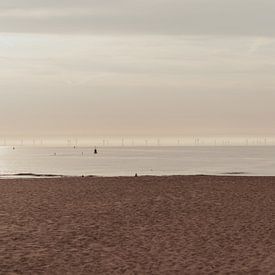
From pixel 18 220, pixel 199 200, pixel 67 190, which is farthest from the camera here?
pixel 67 190

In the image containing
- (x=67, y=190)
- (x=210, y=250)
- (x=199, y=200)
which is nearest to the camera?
(x=210, y=250)

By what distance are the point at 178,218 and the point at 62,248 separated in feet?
20.3

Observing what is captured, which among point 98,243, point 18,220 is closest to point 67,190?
point 18,220

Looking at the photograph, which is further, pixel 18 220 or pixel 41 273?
pixel 18 220

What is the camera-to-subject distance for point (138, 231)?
59.1 feet

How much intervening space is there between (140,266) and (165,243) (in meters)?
2.65

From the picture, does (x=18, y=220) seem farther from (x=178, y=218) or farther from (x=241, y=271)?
(x=241, y=271)

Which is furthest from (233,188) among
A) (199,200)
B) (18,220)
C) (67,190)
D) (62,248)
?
(62,248)

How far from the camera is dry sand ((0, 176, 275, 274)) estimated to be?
13.6 m

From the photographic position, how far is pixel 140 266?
13.5m

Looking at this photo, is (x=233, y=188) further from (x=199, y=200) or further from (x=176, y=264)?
(x=176, y=264)

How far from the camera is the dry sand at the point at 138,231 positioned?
13625 millimetres

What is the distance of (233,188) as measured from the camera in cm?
3125

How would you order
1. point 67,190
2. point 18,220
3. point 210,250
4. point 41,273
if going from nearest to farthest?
point 41,273 → point 210,250 → point 18,220 → point 67,190
